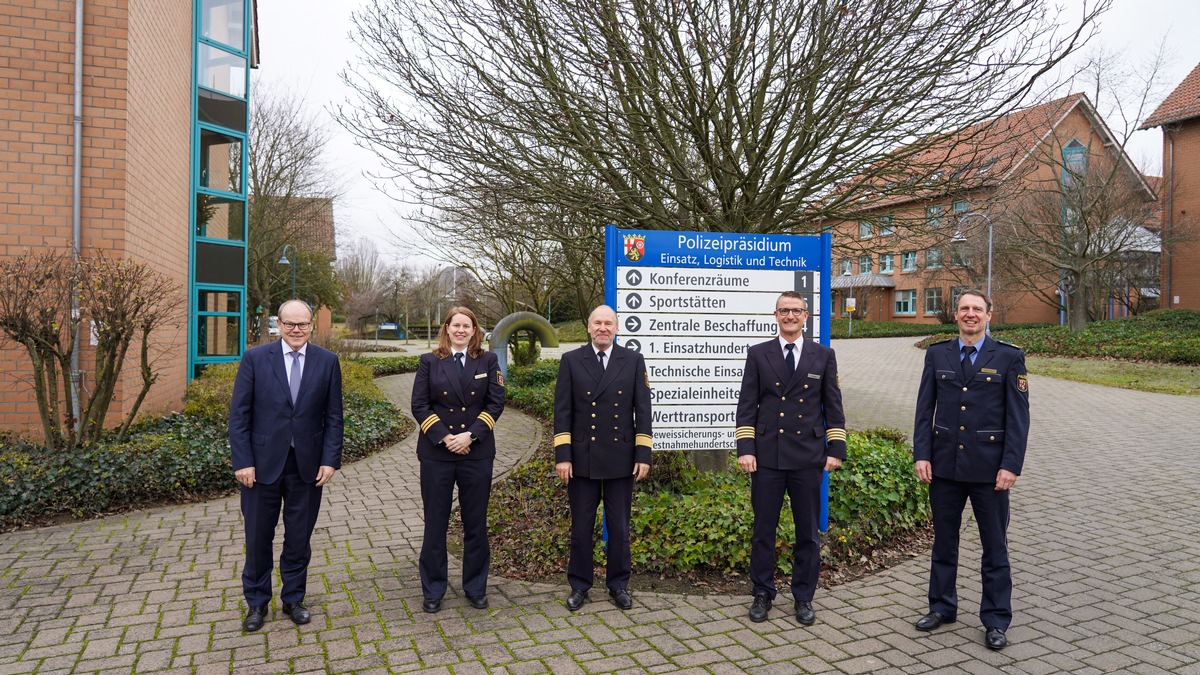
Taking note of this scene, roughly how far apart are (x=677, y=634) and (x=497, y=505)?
8.74ft

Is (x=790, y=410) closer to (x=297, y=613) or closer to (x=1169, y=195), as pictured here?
(x=297, y=613)

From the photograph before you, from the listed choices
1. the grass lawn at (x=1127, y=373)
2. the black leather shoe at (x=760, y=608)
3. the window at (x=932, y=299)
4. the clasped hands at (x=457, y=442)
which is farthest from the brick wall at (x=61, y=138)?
the window at (x=932, y=299)

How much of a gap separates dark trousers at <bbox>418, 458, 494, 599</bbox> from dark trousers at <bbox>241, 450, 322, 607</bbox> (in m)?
0.66

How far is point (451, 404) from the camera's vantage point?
4543 mm

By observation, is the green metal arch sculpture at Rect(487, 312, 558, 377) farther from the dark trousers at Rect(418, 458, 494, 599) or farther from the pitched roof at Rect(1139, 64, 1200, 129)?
the pitched roof at Rect(1139, 64, 1200, 129)

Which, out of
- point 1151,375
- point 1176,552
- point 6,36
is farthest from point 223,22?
point 1151,375

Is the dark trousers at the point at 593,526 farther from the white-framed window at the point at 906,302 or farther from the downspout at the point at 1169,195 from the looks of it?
the white-framed window at the point at 906,302

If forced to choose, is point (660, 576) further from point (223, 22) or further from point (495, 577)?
point (223, 22)

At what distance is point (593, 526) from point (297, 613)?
1735mm

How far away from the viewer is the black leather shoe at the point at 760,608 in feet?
14.2

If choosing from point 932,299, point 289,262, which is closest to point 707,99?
point 289,262

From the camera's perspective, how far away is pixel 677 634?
412cm

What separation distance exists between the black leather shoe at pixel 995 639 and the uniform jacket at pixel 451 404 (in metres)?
2.88

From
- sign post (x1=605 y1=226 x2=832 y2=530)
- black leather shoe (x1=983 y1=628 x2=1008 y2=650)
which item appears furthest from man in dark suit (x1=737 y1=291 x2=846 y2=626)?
sign post (x1=605 y1=226 x2=832 y2=530)
